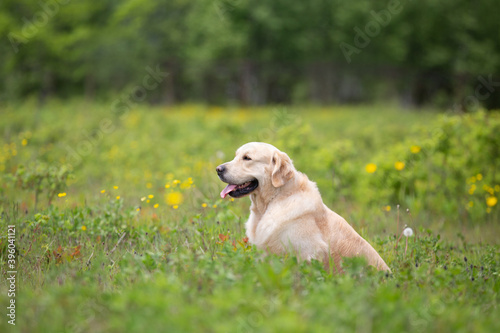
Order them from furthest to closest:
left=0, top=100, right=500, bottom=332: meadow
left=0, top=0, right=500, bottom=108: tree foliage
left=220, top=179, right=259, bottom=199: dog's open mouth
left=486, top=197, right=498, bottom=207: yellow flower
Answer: left=0, top=0, right=500, bottom=108: tree foliage, left=486, top=197, right=498, bottom=207: yellow flower, left=220, top=179, right=259, bottom=199: dog's open mouth, left=0, top=100, right=500, bottom=332: meadow

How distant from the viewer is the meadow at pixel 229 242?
89.3 inches

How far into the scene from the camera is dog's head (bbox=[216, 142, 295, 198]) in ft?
12.4

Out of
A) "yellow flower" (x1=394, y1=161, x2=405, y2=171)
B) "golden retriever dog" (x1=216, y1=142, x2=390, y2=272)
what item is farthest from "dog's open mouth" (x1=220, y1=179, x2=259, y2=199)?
"yellow flower" (x1=394, y1=161, x2=405, y2=171)

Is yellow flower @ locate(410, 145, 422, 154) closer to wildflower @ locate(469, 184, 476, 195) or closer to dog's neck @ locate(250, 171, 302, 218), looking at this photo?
wildflower @ locate(469, 184, 476, 195)

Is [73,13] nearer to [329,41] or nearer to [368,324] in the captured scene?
[329,41]

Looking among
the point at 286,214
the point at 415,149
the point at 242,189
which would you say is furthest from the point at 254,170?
the point at 415,149

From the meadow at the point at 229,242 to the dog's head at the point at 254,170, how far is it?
19.7 inches

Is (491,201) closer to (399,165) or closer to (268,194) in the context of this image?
(399,165)

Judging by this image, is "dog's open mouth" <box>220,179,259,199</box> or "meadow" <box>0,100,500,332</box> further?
"dog's open mouth" <box>220,179,259,199</box>

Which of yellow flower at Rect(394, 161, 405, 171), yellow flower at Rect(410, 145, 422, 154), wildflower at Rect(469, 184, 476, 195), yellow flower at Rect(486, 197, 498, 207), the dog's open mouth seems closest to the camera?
the dog's open mouth

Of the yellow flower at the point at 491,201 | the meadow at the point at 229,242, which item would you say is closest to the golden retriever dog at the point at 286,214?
the meadow at the point at 229,242

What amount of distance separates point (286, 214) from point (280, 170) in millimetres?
421

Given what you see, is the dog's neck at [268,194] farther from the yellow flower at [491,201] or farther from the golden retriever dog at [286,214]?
the yellow flower at [491,201]

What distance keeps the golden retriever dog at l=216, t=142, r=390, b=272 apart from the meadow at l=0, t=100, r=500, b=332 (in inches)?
9.5
